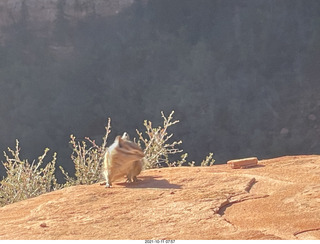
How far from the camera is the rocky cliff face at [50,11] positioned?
1534cm

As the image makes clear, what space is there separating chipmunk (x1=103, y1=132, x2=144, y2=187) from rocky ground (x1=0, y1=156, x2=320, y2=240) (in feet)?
0.22

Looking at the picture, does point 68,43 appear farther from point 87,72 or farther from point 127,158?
point 127,158

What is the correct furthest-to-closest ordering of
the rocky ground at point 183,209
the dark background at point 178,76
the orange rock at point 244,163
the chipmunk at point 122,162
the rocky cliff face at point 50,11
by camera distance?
1. the rocky cliff face at point 50,11
2. the dark background at point 178,76
3. the orange rock at point 244,163
4. the chipmunk at point 122,162
5. the rocky ground at point 183,209

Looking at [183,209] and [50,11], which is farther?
[50,11]

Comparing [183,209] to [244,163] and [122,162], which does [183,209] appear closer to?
[122,162]

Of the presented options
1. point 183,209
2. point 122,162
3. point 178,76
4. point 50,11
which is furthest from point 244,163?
point 50,11

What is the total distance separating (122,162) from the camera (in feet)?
12.0

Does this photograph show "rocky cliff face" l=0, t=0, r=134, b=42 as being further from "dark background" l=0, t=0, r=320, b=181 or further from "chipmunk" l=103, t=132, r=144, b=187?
"chipmunk" l=103, t=132, r=144, b=187

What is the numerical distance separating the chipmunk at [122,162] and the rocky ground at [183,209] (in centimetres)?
7

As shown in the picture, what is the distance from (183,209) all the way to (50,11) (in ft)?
43.0

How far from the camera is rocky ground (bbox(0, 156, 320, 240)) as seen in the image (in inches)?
106

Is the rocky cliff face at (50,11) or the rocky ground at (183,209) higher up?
the rocky cliff face at (50,11)

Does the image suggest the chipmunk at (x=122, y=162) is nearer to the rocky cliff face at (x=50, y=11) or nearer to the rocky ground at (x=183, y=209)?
the rocky ground at (x=183, y=209)

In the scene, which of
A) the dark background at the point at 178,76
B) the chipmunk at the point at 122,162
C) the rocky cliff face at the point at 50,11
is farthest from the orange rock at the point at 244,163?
the rocky cliff face at the point at 50,11
